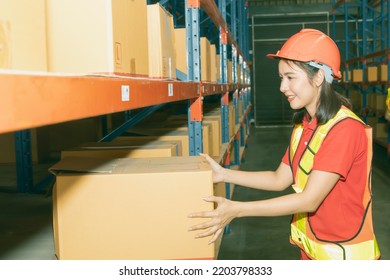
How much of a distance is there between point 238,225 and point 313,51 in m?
3.65

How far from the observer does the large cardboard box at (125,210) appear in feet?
5.56

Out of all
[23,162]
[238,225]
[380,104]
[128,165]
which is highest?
[380,104]

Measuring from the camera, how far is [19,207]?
3.26 m

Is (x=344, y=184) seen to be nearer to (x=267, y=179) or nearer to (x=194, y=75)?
(x=267, y=179)

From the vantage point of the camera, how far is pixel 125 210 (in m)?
1.70

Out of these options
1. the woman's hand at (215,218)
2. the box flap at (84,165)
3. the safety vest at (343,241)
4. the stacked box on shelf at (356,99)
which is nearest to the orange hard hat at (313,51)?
the safety vest at (343,241)

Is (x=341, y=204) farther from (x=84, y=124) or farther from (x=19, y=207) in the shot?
(x=84, y=124)

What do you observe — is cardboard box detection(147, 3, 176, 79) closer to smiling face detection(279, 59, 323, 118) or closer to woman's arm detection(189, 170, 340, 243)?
smiling face detection(279, 59, 323, 118)

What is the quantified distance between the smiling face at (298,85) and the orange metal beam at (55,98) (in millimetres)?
975

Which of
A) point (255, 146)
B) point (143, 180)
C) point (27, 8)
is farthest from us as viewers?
point (255, 146)

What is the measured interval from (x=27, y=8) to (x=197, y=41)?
6.72 feet

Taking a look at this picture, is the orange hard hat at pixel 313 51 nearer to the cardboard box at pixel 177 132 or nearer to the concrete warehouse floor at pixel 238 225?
the cardboard box at pixel 177 132

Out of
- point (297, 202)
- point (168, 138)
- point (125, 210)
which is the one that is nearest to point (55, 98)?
point (125, 210)

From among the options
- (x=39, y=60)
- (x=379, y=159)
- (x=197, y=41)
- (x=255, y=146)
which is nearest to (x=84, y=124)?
(x=255, y=146)
